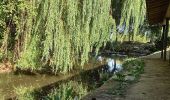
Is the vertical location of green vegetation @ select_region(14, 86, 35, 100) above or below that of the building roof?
below

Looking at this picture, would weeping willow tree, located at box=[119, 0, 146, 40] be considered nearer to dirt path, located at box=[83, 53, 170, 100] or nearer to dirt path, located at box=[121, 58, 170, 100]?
dirt path, located at box=[121, 58, 170, 100]

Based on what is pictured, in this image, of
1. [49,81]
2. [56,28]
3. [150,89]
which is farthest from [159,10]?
[150,89]

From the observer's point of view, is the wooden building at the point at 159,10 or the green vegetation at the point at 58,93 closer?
the green vegetation at the point at 58,93

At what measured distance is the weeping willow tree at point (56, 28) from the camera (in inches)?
567

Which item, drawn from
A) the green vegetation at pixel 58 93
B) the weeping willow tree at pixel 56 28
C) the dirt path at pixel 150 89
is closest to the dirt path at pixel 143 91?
the dirt path at pixel 150 89

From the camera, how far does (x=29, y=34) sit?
1543 centimetres

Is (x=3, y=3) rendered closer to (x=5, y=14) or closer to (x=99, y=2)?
(x=5, y=14)

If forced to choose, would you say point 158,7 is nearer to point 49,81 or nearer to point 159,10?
point 159,10

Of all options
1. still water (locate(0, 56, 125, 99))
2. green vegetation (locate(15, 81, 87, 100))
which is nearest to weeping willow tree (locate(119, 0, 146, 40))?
still water (locate(0, 56, 125, 99))

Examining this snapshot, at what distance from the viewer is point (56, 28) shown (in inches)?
572

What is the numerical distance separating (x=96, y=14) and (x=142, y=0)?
3.13 meters

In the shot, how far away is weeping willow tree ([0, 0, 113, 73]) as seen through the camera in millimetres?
14408

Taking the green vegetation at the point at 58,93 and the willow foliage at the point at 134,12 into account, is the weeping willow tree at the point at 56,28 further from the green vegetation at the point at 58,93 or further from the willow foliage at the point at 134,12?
the green vegetation at the point at 58,93

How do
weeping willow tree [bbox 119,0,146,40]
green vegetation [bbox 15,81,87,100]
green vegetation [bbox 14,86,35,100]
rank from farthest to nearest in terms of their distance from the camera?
weeping willow tree [bbox 119,0,146,40], green vegetation [bbox 14,86,35,100], green vegetation [bbox 15,81,87,100]
